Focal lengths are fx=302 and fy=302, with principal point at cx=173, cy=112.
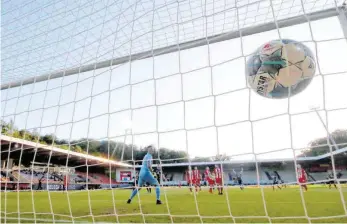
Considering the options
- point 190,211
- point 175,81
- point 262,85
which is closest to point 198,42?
point 175,81

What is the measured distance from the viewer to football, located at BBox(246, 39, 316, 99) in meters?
2.32

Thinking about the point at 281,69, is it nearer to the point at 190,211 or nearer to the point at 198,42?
the point at 198,42

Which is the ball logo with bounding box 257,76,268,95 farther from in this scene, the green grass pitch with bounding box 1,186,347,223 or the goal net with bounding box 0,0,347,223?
the green grass pitch with bounding box 1,186,347,223

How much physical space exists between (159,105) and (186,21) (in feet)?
2.66

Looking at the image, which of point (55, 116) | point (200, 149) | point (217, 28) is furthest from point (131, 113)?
point (217, 28)

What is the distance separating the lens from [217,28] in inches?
113

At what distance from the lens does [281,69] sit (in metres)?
2.35

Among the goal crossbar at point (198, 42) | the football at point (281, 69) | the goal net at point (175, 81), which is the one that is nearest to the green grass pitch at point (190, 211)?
the goal net at point (175, 81)

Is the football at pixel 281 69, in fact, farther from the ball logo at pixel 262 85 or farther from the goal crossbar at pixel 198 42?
the goal crossbar at pixel 198 42

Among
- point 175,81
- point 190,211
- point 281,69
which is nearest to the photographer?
point 281,69

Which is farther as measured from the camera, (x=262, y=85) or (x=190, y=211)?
(x=190, y=211)

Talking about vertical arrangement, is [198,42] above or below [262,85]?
above

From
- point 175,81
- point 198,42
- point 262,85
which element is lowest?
point 262,85

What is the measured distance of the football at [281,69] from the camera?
2320 millimetres
